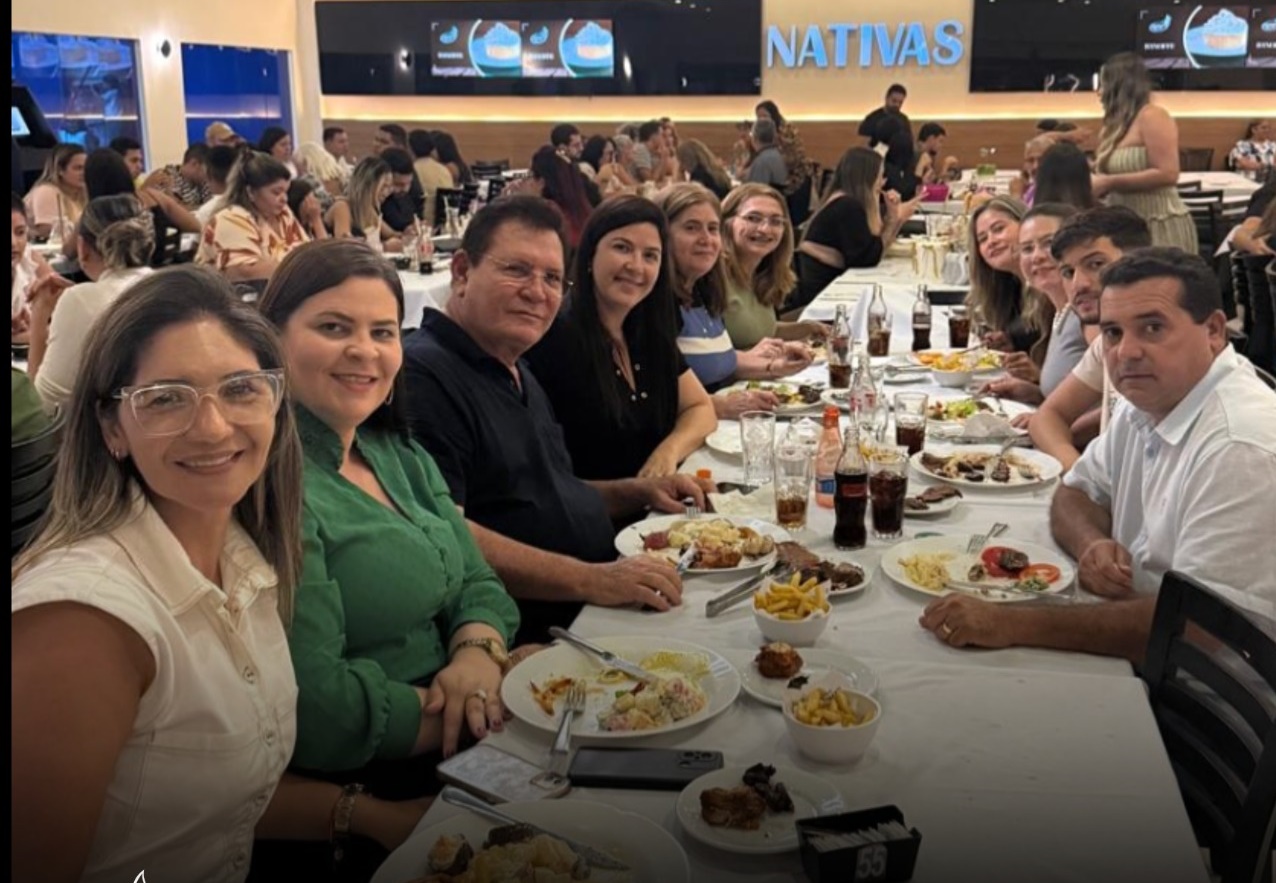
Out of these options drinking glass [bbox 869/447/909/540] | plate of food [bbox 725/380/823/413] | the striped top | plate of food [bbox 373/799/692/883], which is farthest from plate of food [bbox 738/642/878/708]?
the striped top

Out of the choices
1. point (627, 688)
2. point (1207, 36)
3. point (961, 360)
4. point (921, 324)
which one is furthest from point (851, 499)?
point (1207, 36)

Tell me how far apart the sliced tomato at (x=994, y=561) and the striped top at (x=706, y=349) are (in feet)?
5.90

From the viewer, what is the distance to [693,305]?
3.99 meters

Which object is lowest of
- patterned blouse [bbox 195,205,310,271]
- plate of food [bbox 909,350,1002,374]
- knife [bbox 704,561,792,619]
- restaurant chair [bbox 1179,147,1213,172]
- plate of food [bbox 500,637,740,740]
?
plate of food [bbox 500,637,740,740]

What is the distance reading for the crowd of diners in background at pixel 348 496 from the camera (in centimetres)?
128

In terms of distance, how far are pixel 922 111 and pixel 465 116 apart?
5274mm

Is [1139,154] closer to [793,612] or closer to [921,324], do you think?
[921,324]

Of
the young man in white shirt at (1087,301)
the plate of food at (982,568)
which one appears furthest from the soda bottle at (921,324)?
the plate of food at (982,568)

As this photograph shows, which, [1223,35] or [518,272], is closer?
[518,272]

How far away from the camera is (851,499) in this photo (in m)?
2.29

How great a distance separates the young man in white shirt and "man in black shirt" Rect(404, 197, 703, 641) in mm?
1109

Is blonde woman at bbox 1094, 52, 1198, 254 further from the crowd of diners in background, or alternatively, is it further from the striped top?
the striped top

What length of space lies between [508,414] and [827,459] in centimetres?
69

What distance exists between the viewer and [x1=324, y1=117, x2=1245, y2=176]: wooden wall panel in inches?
483
